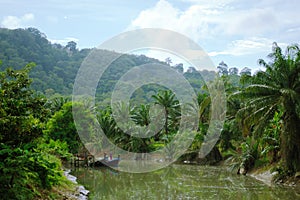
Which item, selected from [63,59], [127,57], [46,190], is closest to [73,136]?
[127,57]

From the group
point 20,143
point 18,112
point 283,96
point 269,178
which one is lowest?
point 269,178

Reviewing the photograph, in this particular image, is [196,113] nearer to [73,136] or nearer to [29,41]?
[73,136]

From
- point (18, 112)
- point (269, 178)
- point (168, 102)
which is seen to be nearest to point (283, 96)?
point (269, 178)

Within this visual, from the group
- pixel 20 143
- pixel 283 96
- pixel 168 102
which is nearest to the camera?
pixel 20 143

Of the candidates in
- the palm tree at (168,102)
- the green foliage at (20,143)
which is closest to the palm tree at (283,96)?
the green foliage at (20,143)

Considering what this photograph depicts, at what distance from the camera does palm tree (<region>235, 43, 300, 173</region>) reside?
14180 millimetres

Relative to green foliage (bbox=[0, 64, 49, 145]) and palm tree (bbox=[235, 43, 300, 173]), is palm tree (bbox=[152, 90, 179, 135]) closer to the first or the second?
palm tree (bbox=[235, 43, 300, 173])

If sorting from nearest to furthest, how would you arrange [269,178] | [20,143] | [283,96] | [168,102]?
1. [20,143]
2. [283,96]
3. [269,178]
4. [168,102]

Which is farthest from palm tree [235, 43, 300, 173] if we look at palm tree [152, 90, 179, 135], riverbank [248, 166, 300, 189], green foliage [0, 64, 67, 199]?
palm tree [152, 90, 179, 135]

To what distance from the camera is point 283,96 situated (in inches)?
556

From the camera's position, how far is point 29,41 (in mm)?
61406

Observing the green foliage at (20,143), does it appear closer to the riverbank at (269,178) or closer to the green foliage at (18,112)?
the green foliage at (18,112)

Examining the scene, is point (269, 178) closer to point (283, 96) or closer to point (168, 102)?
point (283, 96)

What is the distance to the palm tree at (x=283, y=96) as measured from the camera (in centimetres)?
1418
